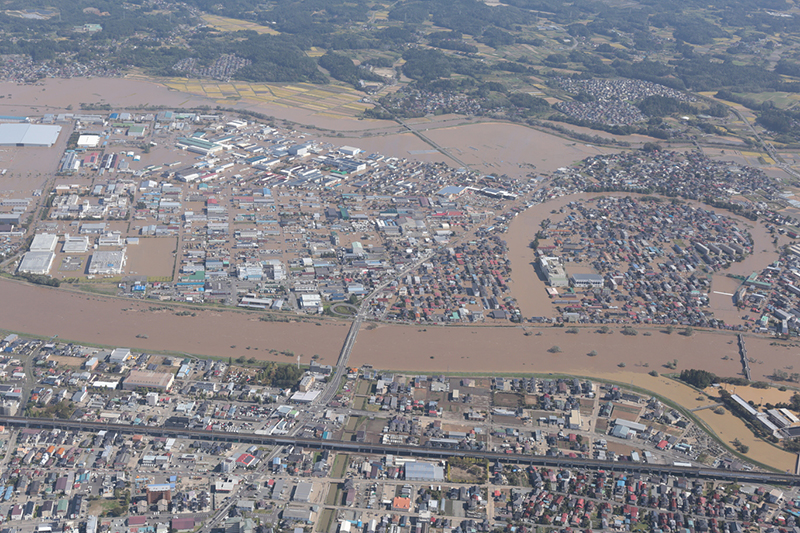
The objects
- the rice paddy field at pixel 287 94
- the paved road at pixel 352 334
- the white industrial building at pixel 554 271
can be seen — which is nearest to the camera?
the paved road at pixel 352 334

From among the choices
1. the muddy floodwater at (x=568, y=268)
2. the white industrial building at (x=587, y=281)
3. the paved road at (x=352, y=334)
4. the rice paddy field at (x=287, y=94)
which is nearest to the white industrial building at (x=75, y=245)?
the paved road at (x=352, y=334)

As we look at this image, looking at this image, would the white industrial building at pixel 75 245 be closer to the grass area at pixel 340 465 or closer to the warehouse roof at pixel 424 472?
the grass area at pixel 340 465

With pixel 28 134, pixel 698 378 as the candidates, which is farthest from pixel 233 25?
pixel 698 378

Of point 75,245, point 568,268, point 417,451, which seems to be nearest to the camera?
point 417,451

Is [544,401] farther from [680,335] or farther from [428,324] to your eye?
[680,335]

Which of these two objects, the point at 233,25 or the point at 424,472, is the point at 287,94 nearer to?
the point at 233,25

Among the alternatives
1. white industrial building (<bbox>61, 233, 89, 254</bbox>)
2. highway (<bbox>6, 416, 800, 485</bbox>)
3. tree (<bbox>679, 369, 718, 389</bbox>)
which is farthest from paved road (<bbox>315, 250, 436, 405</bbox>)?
white industrial building (<bbox>61, 233, 89, 254</bbox>)

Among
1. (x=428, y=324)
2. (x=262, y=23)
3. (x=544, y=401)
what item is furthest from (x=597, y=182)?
(x=262, y=23)
